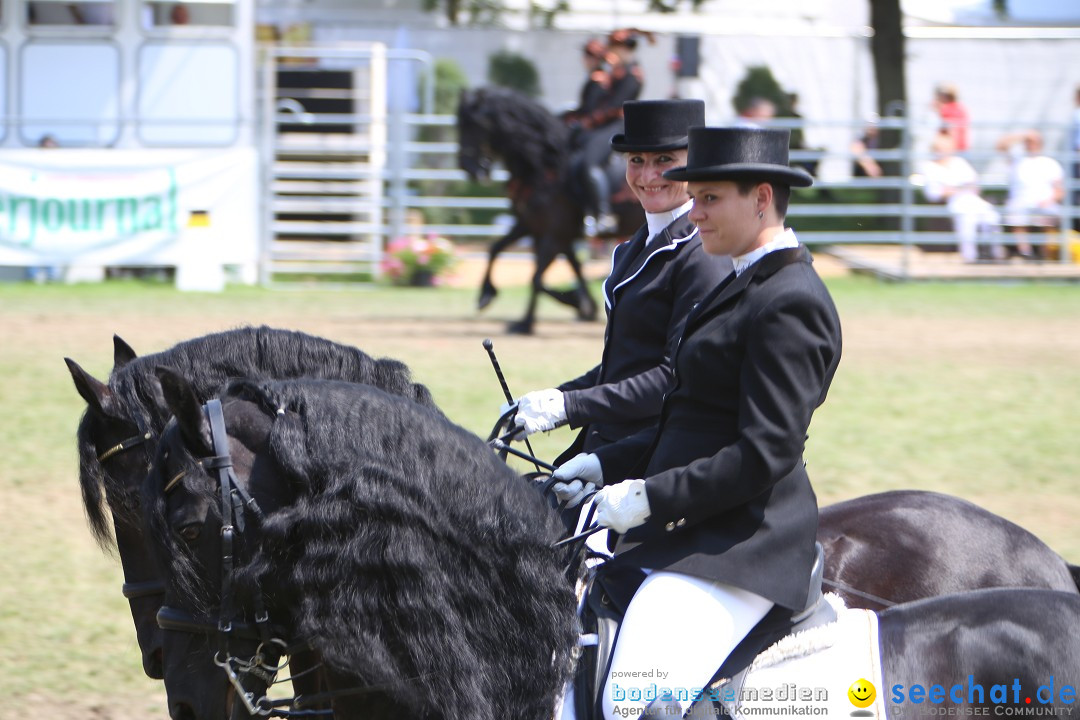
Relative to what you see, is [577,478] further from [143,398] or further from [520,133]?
[520,133]

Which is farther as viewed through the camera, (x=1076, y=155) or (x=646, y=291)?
(x=1076, y=155)

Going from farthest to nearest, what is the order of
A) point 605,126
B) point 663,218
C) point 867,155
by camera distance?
point 867,155 < point 605,126 < point 663,218

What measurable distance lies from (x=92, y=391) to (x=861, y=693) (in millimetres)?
2016

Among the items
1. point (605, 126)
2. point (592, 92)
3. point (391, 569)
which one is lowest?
point (391, 569)

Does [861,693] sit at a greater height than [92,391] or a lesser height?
lesser

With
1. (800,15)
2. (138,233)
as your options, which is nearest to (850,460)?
(138,233)

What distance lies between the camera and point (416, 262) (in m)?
17.1

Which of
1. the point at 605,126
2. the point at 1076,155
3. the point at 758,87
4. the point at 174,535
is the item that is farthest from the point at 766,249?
the point at 758,87

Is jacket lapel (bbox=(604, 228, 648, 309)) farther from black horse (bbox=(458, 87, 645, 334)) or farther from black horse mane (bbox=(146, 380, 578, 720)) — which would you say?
black horse (bbox=(458, 87, 645, 334))

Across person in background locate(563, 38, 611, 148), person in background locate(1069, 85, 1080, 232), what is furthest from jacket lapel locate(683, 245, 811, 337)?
person in background locate(1069, 85, 1080, 232)

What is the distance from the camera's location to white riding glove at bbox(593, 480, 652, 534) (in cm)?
282

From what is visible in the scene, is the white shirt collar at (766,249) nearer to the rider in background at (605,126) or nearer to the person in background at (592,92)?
the rider in background at (605,126)

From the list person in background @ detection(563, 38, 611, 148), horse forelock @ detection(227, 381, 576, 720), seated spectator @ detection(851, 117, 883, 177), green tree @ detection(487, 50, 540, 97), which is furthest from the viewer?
green tree @ detection(487, 50, 540, 97)

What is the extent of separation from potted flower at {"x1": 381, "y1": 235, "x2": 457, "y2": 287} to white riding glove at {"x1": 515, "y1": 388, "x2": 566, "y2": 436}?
44.5 feet
